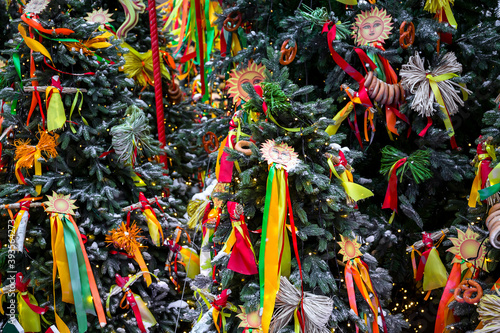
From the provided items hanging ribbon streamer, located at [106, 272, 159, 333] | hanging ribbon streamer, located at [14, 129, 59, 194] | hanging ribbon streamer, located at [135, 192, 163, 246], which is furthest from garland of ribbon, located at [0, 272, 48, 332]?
hanging ribbon streamer, located at [135, 192, 163, 246]

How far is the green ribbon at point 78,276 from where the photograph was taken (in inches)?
71.6

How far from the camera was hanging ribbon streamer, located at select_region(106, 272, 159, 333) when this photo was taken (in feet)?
6.32

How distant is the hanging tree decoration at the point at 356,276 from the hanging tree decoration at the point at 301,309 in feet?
0.32

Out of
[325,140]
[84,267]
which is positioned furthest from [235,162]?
[84,267]

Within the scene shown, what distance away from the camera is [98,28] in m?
2.12

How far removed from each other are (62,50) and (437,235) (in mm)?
1749

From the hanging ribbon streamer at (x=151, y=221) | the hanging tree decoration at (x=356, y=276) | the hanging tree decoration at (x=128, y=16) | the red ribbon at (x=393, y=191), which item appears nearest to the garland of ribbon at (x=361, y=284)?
the hanging tree decoration at (x=356, y=276)

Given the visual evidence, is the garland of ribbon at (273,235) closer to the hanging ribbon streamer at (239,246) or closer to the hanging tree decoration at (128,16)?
the hanging ribbon streamer at (239,246)

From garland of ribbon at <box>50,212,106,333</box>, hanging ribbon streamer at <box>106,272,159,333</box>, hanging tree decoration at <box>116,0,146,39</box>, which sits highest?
hanging tree decoration at <box>116,0,146,39</box>

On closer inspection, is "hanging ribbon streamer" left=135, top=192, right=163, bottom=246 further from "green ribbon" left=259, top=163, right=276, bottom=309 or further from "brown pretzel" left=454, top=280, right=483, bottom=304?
"brown pretzel" left=454, top=280, right=483, bottom=304

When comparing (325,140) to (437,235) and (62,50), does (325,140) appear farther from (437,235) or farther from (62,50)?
(62,50)

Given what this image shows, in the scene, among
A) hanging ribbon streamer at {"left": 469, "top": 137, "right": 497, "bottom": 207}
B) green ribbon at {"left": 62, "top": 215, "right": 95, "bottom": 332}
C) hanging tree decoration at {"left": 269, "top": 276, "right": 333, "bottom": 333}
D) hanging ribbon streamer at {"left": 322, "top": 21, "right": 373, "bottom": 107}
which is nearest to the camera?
hanging tree decoration at {"left": 269, "top": 276, "right": 333, "bottom": 333}

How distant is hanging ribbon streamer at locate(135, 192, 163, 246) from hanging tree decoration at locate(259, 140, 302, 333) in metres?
0.77

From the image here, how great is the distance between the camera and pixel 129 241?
1.96 metres
